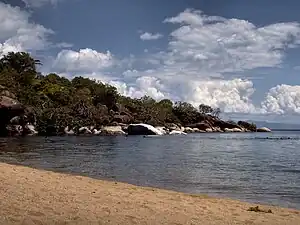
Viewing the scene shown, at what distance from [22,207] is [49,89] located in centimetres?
13194

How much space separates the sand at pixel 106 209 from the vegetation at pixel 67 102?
9580 centimetres

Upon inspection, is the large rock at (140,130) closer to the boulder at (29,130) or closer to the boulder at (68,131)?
the boulder at (68,131)

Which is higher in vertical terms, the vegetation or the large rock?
the vegetation

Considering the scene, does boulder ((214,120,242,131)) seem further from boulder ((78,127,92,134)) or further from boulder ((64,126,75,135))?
boulder ((64,126,75,135))

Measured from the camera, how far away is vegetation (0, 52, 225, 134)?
4613 inches

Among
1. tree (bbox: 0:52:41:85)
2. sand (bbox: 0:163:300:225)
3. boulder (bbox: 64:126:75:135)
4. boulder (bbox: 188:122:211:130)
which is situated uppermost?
tree (bbox: 0:52:41:85)

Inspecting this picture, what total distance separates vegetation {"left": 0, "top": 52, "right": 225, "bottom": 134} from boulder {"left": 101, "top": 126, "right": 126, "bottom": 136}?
2.67 m

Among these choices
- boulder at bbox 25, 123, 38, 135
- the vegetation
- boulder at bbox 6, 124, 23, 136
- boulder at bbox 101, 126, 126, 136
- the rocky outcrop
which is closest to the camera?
the rocky outcrop

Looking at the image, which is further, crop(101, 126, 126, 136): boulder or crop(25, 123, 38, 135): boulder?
crop(101, 126, 126, 136): boulder

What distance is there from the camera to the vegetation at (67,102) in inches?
4613

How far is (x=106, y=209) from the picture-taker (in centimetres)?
1470

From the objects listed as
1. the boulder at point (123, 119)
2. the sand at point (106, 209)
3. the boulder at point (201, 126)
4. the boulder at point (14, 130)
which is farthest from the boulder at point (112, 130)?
the sand at point (106, 209)

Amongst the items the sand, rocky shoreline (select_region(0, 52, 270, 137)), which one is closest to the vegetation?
rocky shoreline (select_region(0, 52, 270, 137))

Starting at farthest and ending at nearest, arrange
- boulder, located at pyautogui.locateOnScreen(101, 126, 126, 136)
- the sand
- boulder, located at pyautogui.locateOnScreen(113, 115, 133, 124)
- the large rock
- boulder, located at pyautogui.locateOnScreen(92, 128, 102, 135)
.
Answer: boulder, located at pyautogui.locateOnScreen(113, 115, 133, 124), the large rock, boulder, located at pyautogui.locateOnScreen(101, 126, 126, 136), boulder, located at pyautogui.locateOnScreen(92, 128, 102, 135), the sand
